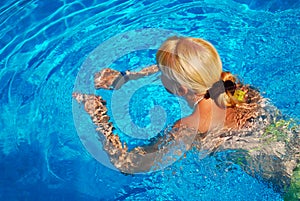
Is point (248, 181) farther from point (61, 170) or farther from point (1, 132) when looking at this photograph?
point (1, 132)

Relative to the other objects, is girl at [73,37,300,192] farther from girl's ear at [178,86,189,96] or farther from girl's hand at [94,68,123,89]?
girl's hand at [94,68,123,89]

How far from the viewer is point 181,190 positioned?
10.6 feet

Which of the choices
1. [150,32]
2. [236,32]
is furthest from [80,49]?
[236,32]

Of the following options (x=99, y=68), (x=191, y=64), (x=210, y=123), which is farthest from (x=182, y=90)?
(x=99, y=68)

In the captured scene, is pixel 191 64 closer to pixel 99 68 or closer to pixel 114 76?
pixel 114 76

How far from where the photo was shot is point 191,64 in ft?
8.03

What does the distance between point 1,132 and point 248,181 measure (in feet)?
8.07

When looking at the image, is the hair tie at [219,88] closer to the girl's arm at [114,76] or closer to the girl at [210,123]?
the girl at [210,123]

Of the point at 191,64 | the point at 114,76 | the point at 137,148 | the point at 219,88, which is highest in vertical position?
the point at 191,64

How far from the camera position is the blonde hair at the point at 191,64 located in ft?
8.05

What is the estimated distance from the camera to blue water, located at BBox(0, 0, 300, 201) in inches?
130

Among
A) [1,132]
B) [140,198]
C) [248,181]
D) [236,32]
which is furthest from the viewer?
[236,32]

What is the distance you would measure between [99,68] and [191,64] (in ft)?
6.35

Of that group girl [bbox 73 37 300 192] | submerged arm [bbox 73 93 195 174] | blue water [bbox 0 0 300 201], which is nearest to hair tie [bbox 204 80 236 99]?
girl [bbox 73 37 300 192]
